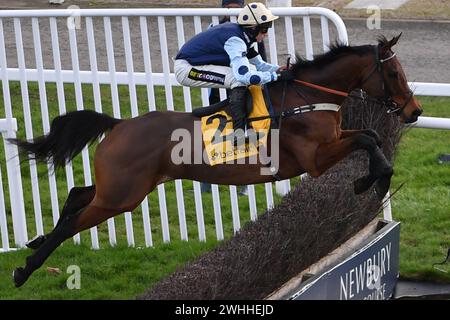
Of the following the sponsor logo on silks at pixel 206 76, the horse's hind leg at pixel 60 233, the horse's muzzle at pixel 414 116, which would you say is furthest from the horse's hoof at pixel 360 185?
the horse's hind leg at pixel 60 233

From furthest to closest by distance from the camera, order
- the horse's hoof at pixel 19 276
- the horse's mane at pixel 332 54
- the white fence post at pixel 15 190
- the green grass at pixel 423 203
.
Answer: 1. the white fence post at pixel 15 190
2. the green grass at pixel 423 203
3. the horse's hoof at pixel 19 276
4. the horse's mane at pixel 332 54

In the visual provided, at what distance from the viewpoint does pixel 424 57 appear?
1386cm

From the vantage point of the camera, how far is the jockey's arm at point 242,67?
23.2 feet

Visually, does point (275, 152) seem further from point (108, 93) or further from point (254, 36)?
point (108, 93)

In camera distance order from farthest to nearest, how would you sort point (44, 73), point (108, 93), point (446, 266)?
1. point (108, 93)
2. point (44, 73)
3. point (446, 266)

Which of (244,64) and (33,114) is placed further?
(33,114)

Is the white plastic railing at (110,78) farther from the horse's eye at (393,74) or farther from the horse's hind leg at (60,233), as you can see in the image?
the horse's eye at (393,74)

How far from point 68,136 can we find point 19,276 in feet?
3.11

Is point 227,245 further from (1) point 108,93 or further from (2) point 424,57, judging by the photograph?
(2) point 424,57

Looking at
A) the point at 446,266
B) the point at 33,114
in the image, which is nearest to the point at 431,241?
the point at 446,266

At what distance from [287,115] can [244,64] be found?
0.45m

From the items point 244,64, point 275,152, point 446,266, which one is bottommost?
point 446,266

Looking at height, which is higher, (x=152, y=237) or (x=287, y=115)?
(x=287, y=115)
